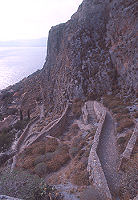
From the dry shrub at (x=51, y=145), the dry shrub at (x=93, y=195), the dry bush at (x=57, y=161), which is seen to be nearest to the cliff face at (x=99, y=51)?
the dry shrub at (x=51, y=145)

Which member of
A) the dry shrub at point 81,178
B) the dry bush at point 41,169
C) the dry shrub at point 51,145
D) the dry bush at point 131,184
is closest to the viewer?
the dry bush at point 131,184

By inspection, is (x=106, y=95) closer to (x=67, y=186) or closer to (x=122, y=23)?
(x=122, y=23)

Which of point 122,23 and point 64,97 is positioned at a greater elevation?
point 122,23

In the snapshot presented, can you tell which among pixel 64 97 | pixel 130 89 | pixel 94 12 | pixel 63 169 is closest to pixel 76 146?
pixel 63 169

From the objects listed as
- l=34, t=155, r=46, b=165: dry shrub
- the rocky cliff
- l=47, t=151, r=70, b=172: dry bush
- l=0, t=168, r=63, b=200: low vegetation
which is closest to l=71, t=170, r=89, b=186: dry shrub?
l=0, t=168, r=63, b=200: low vegetation

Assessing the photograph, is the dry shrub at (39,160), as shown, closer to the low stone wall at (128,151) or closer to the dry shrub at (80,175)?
the dry shrub at (80,175)

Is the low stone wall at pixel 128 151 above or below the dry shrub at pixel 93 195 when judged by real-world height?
above

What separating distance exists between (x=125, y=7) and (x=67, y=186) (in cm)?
2412

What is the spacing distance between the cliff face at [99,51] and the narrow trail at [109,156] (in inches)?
348

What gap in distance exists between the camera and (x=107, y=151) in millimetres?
10734

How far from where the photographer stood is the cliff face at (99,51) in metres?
21.3

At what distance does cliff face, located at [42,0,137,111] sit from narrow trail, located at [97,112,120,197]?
8.84 metres

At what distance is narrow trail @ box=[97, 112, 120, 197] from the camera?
26.2 feet

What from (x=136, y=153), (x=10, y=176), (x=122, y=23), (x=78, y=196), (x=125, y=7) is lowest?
(x=78, y=196)
